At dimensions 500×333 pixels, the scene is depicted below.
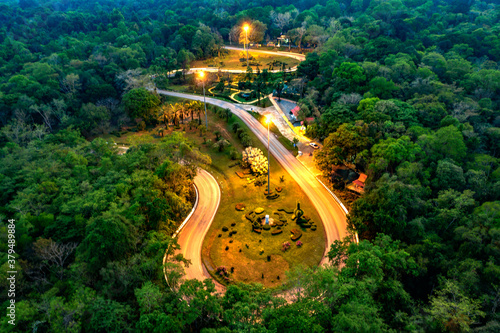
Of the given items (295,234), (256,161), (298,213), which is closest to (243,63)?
(256,161)

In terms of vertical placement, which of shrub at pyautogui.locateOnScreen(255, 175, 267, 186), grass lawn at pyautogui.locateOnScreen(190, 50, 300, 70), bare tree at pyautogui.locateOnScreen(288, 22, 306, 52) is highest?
bare tree at pyautogui.locateOnScreen(288, 22, 306, 52)

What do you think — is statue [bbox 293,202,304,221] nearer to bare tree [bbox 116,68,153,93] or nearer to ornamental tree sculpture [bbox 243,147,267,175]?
ornamental tree sculpture [bbox 243,147,267,175]

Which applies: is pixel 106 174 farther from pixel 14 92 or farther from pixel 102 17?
pixel 102 17

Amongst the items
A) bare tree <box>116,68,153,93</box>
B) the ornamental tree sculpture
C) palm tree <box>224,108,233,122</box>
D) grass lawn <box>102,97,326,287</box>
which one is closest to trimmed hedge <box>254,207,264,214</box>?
grass lawn <box>102,97,326,287</box>

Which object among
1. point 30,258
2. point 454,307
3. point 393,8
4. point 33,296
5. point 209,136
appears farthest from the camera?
point 393,8

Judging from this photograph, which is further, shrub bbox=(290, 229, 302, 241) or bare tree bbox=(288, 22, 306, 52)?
bare tree bbox=(288, 22, 306, 52)

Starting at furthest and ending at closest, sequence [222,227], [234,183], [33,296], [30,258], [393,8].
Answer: [393,8]
[234,183]
[222,227]
[30,258]
[33,296]

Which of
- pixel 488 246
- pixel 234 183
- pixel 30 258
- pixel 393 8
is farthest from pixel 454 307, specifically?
pixel 393 8
